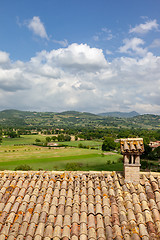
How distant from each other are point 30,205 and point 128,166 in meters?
4.14

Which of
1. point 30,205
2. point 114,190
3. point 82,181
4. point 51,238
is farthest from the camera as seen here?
point 82,181

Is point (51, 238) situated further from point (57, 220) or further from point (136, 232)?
point (136, 232)

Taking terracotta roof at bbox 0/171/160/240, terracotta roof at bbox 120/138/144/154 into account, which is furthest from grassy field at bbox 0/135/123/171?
terracotta roof at bbox 120/138/144/154

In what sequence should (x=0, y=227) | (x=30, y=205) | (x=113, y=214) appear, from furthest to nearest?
(x=30, y=205) → (x=113, y=214) → (x=0, y=227)

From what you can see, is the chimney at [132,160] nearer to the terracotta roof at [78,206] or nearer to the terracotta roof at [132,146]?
the terracotta roof at [132,146]

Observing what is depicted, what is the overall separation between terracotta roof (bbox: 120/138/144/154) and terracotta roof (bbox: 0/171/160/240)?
49.5 inches

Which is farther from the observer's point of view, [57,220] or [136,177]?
[136,177]

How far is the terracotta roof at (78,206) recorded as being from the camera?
4.98 meters

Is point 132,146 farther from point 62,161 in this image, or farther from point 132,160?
point 62,161

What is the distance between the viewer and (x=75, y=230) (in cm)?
503

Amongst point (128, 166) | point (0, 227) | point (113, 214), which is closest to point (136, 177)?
point (128, 166)

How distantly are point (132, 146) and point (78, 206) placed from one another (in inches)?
128

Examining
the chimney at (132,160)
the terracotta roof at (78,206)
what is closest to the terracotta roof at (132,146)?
the chimney at (132,160)

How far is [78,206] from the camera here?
5.93m
